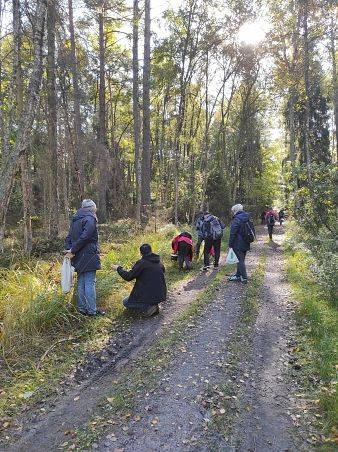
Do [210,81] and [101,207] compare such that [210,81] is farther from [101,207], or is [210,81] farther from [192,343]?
[192,343]

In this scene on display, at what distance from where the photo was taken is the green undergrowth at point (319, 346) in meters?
4.07

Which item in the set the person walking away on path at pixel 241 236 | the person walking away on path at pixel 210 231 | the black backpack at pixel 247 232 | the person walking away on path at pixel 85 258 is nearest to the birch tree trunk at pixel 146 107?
the person walking away on path at pixel 210 231

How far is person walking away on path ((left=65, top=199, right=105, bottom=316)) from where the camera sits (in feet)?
21.5

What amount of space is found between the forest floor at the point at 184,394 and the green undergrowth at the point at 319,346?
7.2 inches

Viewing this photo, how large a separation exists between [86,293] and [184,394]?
2.90 m

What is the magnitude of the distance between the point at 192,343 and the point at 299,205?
10628mm

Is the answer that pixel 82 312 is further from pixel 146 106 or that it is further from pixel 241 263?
pixel 146 106

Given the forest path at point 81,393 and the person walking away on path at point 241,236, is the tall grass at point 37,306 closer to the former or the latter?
the forest path at point 81,393

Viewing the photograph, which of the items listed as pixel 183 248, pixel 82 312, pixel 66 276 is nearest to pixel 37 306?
pixel 66 276

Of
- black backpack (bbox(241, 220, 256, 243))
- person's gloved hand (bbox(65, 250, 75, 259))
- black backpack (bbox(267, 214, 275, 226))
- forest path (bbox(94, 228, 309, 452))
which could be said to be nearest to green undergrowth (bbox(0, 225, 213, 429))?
person's gloved hand (bbox(65, 250, 75, 259))

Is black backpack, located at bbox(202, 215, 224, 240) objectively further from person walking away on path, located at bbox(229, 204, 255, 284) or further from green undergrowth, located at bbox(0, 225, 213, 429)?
green undergrowth, located at bbox(0, 225, 213, 429)

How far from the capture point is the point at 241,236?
380 inches

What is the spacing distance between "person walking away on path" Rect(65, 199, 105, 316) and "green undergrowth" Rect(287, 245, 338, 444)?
3.49 m

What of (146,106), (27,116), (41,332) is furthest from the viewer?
(146,106)
